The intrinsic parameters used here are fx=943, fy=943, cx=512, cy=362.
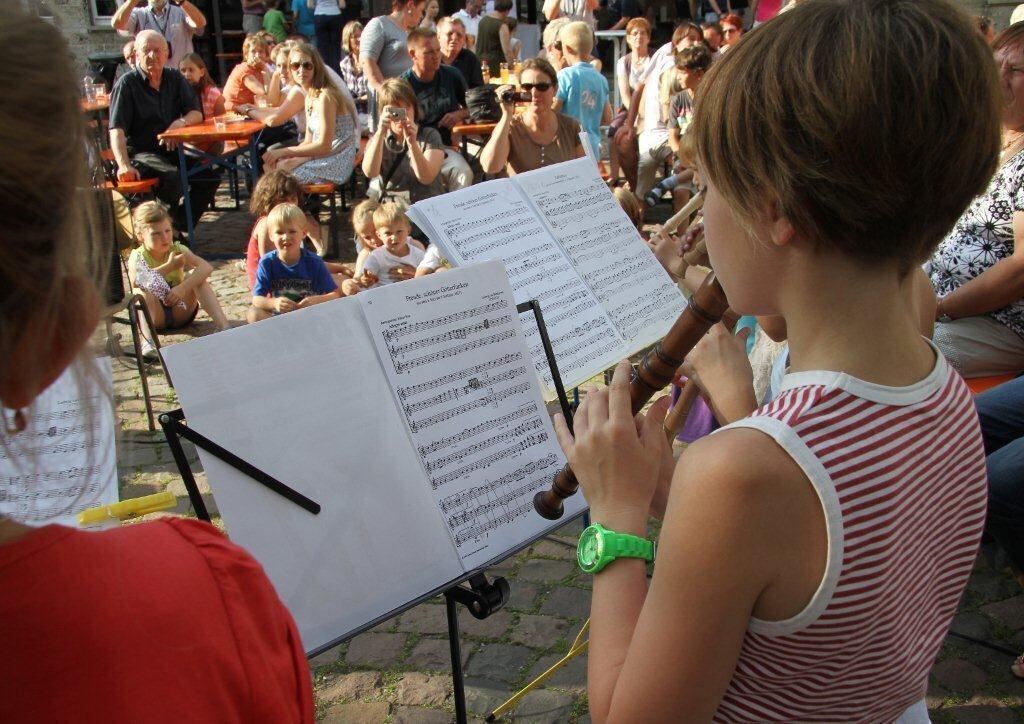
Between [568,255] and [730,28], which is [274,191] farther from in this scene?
[730,28]

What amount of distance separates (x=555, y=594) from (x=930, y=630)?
6.94 ft

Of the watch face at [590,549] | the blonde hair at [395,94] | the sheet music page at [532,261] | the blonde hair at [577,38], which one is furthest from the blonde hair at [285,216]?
the watch face at [590,549]

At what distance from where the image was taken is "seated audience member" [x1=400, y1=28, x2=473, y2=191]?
764 cm

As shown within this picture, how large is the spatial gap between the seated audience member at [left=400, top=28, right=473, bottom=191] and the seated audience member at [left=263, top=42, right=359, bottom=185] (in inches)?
23.1

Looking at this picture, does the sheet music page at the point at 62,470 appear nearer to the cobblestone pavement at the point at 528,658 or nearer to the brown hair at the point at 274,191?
the cobblestone pavement at the point at 528,658

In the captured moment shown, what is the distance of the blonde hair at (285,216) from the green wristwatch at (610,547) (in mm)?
4194

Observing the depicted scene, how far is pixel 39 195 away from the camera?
656 mm

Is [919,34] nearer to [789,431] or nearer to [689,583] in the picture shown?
[789,431]

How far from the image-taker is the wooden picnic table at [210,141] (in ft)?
24.9

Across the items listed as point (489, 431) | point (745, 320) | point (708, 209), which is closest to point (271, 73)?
A: point (745, 320)

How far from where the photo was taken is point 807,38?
96cm

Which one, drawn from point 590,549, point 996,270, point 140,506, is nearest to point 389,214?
point 996,270

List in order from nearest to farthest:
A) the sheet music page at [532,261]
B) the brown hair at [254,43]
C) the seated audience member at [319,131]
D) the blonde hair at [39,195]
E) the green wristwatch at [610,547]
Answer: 1. the blonde hair at [39,195]
2. the green wristwatch at [610,547]
3. the sheet music page at [532,261]
4. the seated audience member at [319,131]
5. the brown hair at [254,43]

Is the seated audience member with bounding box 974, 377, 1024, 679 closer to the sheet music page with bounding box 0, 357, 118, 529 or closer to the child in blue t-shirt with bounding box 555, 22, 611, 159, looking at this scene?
the sheet music page with bounding box 0, 357, 118, 529
